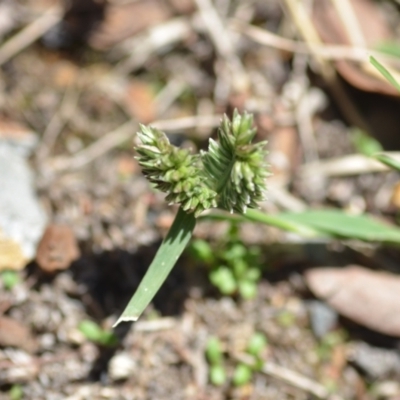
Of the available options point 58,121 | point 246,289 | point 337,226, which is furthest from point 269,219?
point 58,121

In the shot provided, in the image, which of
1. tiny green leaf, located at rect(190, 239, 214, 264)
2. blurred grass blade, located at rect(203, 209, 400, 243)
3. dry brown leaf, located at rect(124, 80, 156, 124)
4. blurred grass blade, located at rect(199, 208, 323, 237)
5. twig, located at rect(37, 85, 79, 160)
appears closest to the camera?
blurred grass blade, located at rect(199, 208, 323, 237)

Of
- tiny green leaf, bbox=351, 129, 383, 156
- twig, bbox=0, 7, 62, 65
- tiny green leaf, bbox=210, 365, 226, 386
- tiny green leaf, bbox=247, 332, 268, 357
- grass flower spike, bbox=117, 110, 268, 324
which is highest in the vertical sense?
twig, bbox=0, 7, 62, 65

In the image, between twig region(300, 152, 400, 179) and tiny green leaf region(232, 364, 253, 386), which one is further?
twig region(300, 152, 400, 179)

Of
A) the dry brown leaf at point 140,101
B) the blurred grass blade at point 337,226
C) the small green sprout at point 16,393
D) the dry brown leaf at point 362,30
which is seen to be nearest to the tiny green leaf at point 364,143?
the dry brown leaf at point 362,30

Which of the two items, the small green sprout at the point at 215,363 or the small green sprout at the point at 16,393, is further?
the small green sprout at the point at 215,363

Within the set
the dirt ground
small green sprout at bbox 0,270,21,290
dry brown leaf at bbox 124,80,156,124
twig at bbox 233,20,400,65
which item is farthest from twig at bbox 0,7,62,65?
small green sprout at bbox 0,270,21,290

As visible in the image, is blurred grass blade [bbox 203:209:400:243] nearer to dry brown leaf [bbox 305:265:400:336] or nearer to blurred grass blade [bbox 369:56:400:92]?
dry brown leaf [bbox 305:265:400:336]

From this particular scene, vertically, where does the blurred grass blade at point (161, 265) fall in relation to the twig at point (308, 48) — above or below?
below

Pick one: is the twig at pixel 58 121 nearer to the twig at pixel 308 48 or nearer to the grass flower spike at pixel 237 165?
the twig at pixel 308 48
